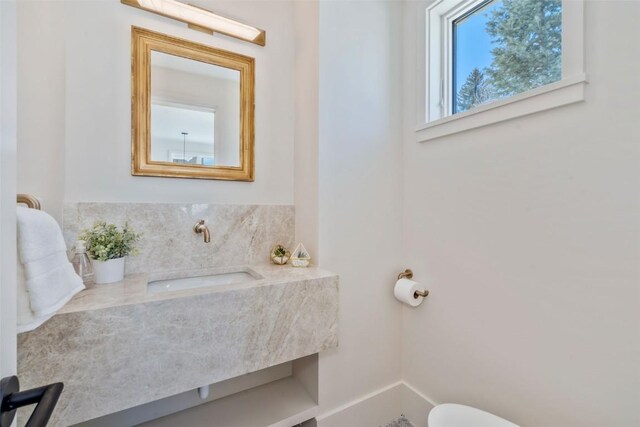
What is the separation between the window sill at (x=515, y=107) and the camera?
0.99 m

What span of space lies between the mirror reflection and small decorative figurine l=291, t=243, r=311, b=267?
59 centimetres

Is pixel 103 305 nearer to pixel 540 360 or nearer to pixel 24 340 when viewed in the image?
pixel 24 340

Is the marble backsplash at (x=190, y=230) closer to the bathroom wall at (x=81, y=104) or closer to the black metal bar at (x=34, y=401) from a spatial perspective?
the bathroom wall at (x=81, y=104)

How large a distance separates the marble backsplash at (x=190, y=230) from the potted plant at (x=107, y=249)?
89 mm

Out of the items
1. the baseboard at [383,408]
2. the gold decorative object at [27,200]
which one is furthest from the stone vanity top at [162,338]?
the baseboard at [383,408]

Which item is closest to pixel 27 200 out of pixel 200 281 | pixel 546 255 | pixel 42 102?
pixel 42 102

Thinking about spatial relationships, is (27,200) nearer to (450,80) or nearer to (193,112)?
(193,112)

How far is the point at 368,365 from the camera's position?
1.56 metres

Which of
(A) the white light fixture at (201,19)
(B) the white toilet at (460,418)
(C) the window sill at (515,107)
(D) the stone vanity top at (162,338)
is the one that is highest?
(A) the white light fixture at (201,19)

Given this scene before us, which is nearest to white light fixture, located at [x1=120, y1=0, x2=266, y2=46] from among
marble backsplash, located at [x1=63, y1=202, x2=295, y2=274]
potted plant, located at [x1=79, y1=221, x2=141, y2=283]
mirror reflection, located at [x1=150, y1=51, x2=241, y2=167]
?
mirror reflection, located at [x1=150, y1=51, x2=241, y2=167]

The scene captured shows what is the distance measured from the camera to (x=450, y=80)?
1578mm

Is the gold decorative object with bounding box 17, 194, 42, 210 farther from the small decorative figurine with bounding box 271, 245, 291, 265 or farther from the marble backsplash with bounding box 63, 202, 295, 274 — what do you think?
the small decorative figurine with bounding box 271, 245, 291, 265

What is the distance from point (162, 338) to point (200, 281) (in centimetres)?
43

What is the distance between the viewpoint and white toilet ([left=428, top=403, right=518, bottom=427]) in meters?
1.14
